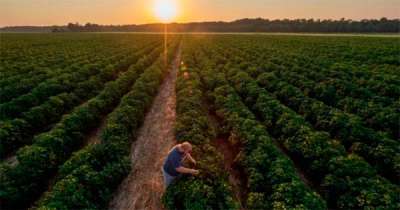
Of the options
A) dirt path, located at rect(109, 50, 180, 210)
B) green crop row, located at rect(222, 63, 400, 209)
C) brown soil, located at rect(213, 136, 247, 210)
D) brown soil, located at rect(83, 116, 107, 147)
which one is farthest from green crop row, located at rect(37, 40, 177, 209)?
green crop row, located at rect(222, 63, 400, 209)

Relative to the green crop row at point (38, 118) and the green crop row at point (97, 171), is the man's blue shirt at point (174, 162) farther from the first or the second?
the green crop row at point (38, 118)

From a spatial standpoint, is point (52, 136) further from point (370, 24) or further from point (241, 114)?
point (370, 24)

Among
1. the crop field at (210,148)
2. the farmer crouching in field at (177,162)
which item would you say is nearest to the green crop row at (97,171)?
the crop field at (210,148)

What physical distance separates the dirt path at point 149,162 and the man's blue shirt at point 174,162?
4.55ft

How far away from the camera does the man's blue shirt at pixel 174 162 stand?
8.08m

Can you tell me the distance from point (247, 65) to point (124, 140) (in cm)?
1827

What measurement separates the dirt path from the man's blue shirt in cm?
139

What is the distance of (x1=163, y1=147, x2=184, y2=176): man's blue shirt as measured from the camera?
26.5 feet

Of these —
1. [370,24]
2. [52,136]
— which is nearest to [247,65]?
[52,136]

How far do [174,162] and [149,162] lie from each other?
347 cm

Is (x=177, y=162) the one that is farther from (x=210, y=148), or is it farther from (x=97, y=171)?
(x=97, y=171)

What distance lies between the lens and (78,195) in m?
7.51

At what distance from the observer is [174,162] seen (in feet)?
26.5

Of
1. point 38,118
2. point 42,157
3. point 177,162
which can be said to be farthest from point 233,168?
point 38,118
